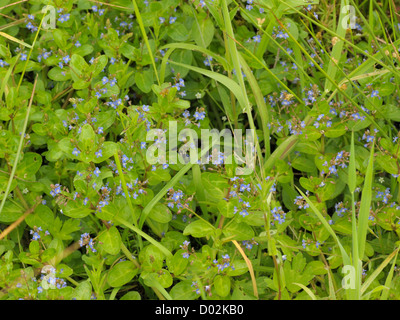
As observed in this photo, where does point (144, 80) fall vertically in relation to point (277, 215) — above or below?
above

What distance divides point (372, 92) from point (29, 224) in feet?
5.48

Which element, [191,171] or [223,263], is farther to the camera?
[191,171]

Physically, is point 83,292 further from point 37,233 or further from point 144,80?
point 144,80

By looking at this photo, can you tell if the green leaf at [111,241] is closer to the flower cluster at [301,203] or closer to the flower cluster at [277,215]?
the flower cluster at [277,215]

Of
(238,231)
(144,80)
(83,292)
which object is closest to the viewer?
(83,292)

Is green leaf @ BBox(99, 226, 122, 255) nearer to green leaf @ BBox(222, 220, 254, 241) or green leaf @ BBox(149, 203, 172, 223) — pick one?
green leaf @ BBox(149, 203, 172, 223)

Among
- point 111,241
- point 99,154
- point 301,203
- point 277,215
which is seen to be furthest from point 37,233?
point 301,203

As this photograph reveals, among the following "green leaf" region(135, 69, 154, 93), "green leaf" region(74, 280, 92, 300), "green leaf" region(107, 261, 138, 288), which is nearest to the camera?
"green leaf" region(74, 280, 92, 300)

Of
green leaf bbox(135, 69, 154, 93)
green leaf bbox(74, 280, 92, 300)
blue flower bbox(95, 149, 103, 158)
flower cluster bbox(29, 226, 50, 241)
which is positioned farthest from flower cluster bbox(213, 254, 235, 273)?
green leaf bbox(135, 69, 154, 93)

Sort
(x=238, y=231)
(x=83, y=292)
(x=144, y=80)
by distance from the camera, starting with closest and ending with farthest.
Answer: (x=83, y=292) → (x=238, y=231) → (x=144, y=80)

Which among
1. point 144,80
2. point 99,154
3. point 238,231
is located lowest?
point 238,231

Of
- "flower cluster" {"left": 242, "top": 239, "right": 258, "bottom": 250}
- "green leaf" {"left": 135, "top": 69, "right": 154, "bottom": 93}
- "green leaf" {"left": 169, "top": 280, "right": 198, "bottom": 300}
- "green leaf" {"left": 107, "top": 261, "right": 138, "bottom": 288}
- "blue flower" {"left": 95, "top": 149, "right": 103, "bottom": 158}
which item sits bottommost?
"green leaf" {"left": 169, "top": 280, "right": 198, "bottom": 300}

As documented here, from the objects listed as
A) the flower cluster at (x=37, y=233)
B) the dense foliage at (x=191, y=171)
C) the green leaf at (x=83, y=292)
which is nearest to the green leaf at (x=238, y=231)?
the dense foliage at (x=191, y=171)

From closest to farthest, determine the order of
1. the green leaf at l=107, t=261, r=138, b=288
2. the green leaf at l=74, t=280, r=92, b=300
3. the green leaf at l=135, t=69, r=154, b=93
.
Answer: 1. the green leaf at l=74, t=280, r=92, b=300
2. the green leaf at l=107, t=261, r=138, b=288
3. the green leaf at l=135, t=69, r=154, b=93
